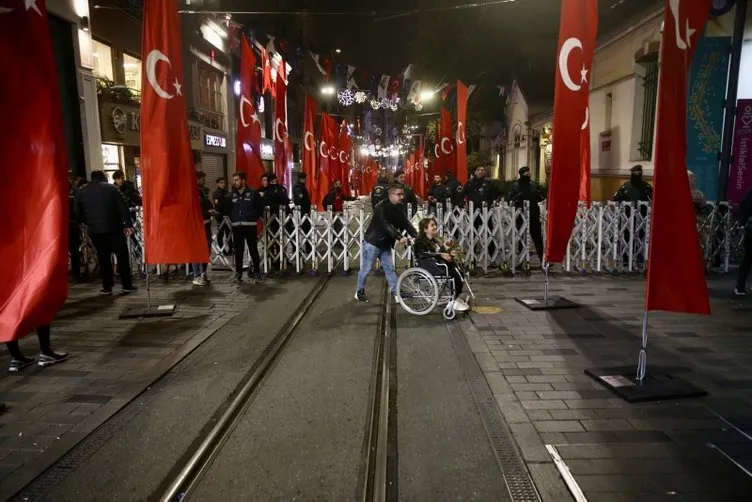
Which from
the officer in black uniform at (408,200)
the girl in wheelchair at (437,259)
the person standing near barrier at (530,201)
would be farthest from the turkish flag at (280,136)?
the girl in wheelchair at (437,259)

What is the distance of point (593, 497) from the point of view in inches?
128

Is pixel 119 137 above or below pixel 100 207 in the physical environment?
above

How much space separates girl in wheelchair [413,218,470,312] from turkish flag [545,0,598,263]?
4.63 ft

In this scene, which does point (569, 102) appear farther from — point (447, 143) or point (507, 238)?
point (447, 143)

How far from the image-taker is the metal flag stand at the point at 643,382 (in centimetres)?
468

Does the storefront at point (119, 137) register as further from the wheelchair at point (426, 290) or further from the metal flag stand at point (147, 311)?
the wheelchair at point (426, 290)

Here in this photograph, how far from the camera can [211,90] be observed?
25609 mm

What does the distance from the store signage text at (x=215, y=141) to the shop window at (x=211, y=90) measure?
4.48ft

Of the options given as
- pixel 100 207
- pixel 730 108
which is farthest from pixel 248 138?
pixel 730 108

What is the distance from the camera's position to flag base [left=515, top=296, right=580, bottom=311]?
7.90 meters

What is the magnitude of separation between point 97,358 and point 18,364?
77 cm

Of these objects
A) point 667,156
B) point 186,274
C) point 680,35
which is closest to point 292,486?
point 667,156

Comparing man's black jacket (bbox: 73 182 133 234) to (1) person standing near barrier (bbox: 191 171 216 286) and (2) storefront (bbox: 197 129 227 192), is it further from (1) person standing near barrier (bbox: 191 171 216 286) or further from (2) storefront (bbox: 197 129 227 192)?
(2) storefront (bbox: 197 129 227 192)

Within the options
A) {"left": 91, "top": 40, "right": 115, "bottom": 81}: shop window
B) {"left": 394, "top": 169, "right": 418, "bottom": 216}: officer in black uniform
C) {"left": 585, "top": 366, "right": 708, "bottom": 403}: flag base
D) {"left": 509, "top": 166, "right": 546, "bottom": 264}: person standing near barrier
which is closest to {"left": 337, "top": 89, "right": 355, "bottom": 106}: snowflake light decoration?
{"left": 91, "top": 40, "right": 115, "bottom": 81}: shop window
